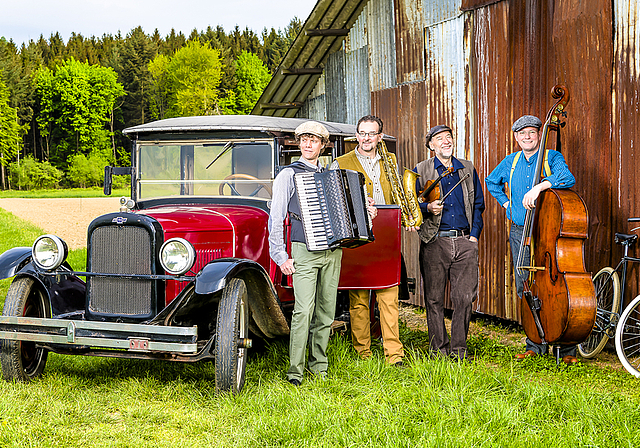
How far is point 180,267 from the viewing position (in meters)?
4.08

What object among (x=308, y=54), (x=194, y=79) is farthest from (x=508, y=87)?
(x=194, y=79)

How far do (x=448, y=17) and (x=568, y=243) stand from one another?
4.05 m

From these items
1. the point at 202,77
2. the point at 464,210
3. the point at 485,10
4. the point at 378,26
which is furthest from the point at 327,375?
the point at 202,77

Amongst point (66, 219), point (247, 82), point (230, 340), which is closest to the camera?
point (230, 340)

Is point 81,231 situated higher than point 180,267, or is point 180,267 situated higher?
point 180,267

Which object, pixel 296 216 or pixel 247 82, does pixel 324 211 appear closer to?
pixel 296 216

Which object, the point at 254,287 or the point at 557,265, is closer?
the point at 557,265

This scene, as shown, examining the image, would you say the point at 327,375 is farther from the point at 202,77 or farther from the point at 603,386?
the point at 202,77

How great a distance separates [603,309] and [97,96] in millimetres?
61339

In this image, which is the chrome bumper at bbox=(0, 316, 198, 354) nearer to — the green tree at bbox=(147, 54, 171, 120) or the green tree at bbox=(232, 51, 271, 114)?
the green tree at bbox=(232, 51, 271, 114)

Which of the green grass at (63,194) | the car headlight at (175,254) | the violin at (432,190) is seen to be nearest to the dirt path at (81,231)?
the violin at (432,190)

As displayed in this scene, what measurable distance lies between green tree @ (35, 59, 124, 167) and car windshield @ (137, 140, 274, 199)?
57106 mm

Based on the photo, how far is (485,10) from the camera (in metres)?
6.75

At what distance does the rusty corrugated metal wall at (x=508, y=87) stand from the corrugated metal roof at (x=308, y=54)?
71cm
